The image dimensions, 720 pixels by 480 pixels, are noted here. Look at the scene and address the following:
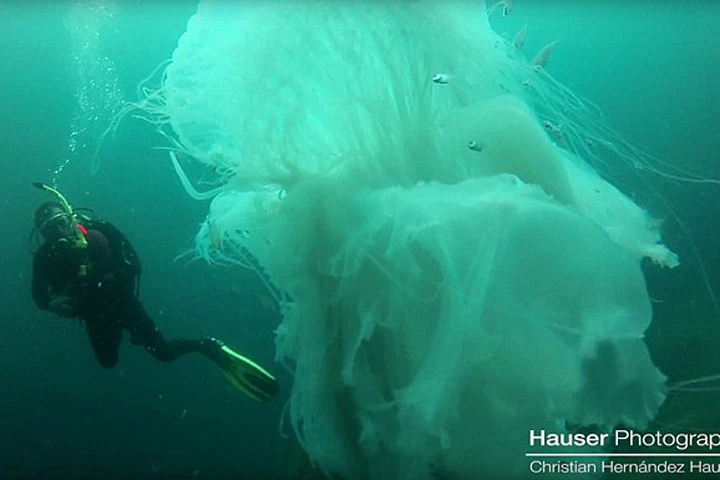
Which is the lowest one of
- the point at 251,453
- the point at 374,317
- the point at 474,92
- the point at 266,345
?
the point at 251,453

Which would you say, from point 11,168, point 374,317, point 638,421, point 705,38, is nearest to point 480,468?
point 638,421

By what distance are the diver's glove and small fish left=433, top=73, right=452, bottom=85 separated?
113 inches

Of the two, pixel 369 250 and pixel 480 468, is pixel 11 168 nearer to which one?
pixel 369 250

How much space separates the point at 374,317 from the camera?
10.1 ft

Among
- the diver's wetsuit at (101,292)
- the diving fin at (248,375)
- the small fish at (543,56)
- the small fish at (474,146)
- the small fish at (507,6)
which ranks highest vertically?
the small fish at (507,6)

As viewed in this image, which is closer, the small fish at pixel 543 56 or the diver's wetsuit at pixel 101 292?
the small fish at pixel 543 56

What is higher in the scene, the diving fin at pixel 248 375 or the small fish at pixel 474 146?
the small fish at pixel 474 146

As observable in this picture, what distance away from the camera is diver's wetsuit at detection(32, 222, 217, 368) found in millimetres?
3879

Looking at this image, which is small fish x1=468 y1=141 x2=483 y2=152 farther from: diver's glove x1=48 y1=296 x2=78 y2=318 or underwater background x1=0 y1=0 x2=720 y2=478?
diver's glove x1=48 y1=296 x2=78 y2=318

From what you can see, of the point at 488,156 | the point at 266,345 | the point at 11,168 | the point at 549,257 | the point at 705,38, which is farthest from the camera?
the point at 266,345

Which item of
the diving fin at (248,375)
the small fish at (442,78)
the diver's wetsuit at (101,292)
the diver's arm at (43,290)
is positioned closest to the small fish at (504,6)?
the small fish at (442,78)

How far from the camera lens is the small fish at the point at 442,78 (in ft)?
10.1

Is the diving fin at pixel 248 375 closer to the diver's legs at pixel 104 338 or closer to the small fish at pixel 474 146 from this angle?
the diver's legs at pixel 104 338

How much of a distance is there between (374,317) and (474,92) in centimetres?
141
